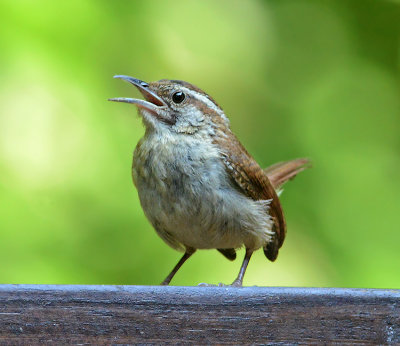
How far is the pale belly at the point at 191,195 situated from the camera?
11.7 ft

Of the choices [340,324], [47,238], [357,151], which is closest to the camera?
[340,324]

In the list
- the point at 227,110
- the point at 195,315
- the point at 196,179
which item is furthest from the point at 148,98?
the point at 195,315

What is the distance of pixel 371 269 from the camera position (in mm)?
4109

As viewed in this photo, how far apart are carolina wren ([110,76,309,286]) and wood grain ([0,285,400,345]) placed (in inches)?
52.4

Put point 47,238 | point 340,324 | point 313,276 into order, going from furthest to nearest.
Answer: point 313,276, point 47,238, point 340,324

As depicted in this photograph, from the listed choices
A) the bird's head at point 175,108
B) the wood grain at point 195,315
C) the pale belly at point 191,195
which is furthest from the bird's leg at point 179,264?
the wood grain at point 195,315

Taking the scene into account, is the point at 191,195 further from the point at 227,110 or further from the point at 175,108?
the point at 227,110

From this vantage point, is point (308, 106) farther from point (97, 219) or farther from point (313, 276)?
point (97, 219)

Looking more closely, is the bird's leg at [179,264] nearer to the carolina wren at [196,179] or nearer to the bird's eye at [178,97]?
the carolina wren at [196,179]

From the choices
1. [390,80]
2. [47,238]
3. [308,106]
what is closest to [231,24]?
[308,106]

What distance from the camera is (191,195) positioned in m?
3.56

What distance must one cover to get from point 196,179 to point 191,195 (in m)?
0.08

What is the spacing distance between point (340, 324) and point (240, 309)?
294 mm

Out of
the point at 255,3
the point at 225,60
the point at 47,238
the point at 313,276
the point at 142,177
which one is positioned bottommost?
the point at 313,276
